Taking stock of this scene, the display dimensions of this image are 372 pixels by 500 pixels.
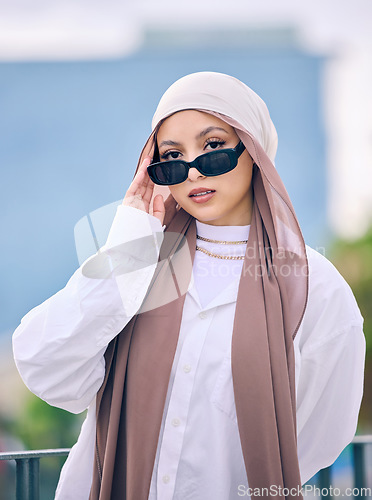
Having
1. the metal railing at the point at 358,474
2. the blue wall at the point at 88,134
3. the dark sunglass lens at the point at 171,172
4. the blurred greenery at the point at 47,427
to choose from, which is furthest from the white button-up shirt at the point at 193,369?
the blue wall at the point at 88,134

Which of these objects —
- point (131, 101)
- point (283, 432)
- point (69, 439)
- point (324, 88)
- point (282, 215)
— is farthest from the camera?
point (131, 101)

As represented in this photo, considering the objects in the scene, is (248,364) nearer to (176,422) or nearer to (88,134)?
(176,422)

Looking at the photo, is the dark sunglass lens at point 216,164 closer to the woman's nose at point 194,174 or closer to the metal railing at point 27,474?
the woman's nose at point 194,174

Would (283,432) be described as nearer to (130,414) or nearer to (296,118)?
(130,414)

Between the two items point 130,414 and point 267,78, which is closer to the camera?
point 130,414

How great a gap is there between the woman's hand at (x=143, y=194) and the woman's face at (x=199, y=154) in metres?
0.07

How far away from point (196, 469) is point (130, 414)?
252mm

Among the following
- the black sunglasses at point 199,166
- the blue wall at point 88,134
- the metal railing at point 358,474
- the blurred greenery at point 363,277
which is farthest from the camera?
the blue wall at point 88,134

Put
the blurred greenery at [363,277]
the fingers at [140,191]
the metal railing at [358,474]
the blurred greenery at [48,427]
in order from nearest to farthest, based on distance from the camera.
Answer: the fingers at [140,191], the metal railing at [358,474], the blurred greenery at [363,277], the blurred greenery at [48,427]

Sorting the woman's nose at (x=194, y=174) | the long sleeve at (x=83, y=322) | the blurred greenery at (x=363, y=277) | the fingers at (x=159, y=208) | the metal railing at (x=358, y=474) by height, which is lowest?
the metal railing at (x=358, y=474)

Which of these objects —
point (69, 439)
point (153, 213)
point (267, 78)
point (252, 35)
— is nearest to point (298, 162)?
point (267, 78)

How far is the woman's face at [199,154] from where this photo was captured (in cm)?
199

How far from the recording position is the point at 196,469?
1868 millimetres

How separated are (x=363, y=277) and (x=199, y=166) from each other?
50.3 ft
